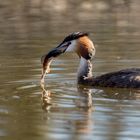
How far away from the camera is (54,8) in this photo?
31.9 m

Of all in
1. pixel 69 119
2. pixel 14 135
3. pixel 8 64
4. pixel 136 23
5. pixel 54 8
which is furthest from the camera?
pixel 54 8

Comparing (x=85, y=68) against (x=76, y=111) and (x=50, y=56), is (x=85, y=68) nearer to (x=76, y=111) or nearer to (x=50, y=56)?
(x=50, y=56)

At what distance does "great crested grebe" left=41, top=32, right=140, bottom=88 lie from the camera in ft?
41.4

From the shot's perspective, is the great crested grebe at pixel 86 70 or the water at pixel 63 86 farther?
the great crested grebe at pixel 86 70

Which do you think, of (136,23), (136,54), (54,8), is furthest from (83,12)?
(136,54)

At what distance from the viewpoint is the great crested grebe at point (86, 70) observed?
12609 millimetres

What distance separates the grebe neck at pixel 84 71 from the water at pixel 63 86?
21 centimetres

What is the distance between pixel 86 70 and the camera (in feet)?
45.1

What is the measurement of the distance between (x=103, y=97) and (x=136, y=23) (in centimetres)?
1266

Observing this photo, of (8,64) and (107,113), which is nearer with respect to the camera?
(107,113)

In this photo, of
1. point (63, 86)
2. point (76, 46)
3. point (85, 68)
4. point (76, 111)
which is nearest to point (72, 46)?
point (76, 46)

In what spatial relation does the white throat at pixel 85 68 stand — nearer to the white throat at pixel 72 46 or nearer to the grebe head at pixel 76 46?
the grebe head at pixel 76 46

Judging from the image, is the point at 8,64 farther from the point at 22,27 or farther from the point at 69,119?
the point at 22,27

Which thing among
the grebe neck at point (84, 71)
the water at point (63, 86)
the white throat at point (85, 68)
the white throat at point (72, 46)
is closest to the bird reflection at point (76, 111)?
the water at point (63, 86)
